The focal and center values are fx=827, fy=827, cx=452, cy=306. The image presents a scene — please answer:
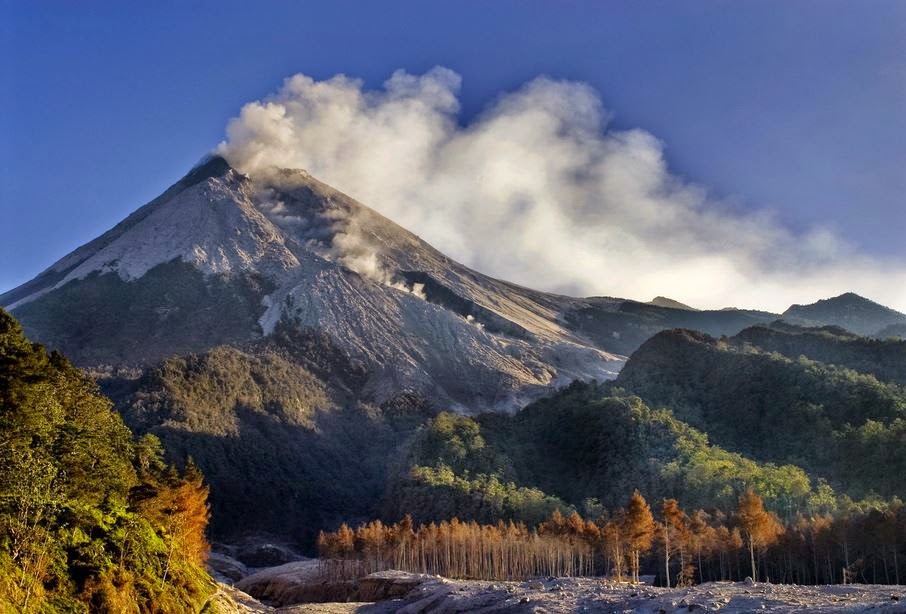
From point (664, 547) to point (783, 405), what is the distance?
2651 inches

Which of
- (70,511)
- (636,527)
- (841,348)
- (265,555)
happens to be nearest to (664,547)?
(636,527)

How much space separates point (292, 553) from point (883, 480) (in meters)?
96.4

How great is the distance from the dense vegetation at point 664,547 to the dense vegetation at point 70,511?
4066cm

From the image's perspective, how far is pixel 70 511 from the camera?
113 feet

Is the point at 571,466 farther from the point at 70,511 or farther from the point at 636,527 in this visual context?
the point at 70,511

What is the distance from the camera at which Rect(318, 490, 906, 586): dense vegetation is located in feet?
214

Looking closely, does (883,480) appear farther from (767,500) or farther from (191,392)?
(191,392)

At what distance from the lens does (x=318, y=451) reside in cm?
19700

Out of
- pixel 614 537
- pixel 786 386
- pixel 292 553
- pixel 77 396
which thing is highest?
pixel 786 386

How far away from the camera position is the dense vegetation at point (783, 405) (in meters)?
109

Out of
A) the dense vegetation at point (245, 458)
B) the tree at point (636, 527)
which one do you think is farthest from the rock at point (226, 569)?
the tree at point (636, 527)

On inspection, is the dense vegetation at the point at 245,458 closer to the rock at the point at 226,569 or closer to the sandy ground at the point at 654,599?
the rock at the point at 226,569

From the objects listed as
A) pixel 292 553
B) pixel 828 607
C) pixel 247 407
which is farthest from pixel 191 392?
pixel 828 607

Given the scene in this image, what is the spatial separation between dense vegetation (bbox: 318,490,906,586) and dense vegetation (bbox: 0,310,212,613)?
133 feet
